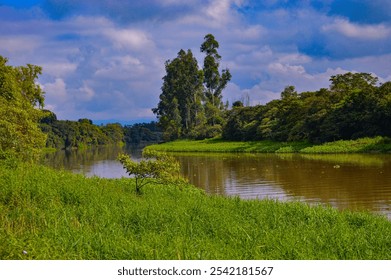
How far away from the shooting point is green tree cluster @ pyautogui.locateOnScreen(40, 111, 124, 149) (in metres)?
102

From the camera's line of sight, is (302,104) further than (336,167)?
Yes

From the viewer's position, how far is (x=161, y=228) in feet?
29.5

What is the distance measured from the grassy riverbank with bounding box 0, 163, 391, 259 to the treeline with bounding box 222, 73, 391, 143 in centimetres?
3148

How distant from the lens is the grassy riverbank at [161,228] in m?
7.01

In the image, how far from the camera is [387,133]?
40.6m

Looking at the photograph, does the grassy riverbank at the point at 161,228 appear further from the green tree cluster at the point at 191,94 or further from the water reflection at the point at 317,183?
the green tree cluster at the point at 191,94

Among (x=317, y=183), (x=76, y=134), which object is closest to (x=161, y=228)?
(x=317, y=183)

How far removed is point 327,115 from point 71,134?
3127 inches

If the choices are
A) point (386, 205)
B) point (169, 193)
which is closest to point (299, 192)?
point (386, 205)

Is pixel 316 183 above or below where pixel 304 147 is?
below

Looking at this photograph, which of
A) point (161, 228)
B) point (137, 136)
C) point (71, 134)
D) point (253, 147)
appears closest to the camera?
point (161, 228)

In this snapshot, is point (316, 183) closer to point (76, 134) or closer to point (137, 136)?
Result: point (76, 134)

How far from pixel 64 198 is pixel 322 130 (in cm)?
3662
